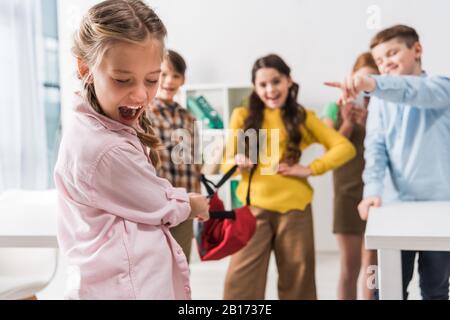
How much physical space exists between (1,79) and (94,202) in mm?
983

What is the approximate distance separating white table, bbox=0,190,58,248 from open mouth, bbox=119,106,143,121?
0.39 m

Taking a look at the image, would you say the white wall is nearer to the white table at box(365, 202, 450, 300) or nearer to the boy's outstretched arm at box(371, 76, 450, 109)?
the boy's outstretched arm at box(371, 76, 450, 109)

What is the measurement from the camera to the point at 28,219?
4.24ft

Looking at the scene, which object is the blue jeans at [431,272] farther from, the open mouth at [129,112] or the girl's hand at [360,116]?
the open mouth at [129,112]

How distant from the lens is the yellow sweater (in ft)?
5.15

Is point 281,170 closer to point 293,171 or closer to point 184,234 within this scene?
point 293,171

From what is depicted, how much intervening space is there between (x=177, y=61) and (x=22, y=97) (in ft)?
1.45

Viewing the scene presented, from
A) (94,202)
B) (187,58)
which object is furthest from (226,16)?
(94,202)

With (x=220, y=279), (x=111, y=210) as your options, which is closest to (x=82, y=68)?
(x=111, y=210)

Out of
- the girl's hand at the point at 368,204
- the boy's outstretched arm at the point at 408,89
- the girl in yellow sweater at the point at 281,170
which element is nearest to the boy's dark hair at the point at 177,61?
the girl in yellow sweater at the point at 281,170

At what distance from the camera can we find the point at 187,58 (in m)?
1.52

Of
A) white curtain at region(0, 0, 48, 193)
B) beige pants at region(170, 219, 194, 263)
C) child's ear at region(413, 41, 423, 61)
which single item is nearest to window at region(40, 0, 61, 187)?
white curtain at region(0, 0, 48, 193)

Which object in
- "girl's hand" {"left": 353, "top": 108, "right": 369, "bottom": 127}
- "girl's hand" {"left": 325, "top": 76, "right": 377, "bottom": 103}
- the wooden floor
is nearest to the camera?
"girl's hand" {"left": 325, "top": 76, "right": 377, "bottom": 103}

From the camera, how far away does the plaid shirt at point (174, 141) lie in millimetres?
1536
